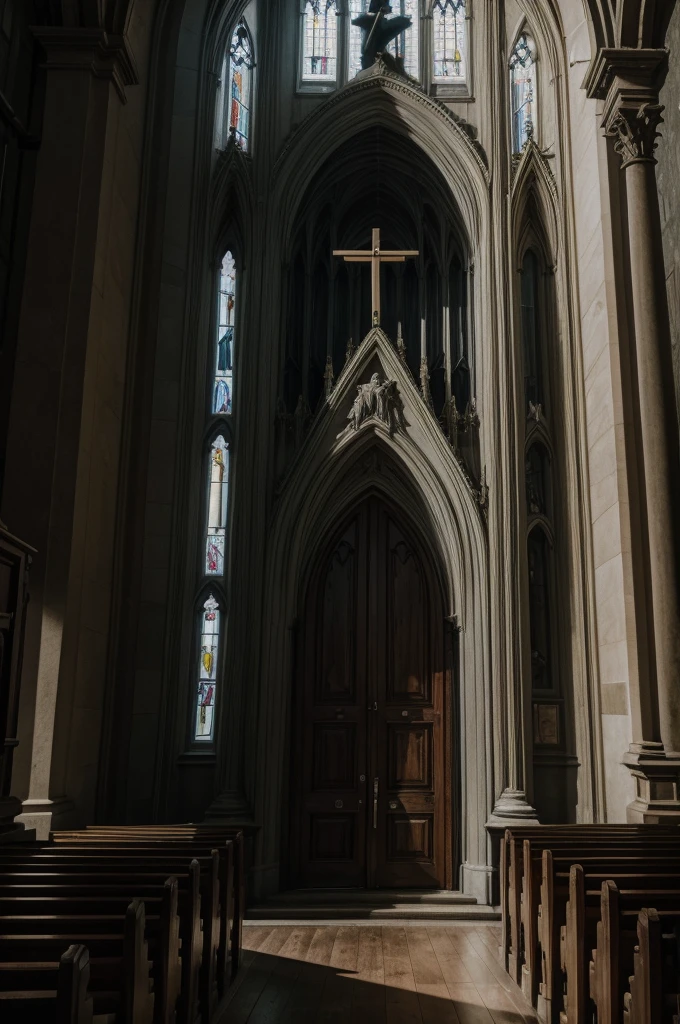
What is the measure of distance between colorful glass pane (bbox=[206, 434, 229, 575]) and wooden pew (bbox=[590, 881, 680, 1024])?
17.7ft

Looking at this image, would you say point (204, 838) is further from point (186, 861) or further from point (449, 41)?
point (449, 41)

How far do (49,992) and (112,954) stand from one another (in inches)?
22.6

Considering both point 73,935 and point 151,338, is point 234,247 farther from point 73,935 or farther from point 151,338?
point 73,935

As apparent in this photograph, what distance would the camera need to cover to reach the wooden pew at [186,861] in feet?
13.2

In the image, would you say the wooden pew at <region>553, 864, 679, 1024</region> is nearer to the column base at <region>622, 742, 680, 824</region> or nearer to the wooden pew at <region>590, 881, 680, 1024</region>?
the wooden pew at <region>590, 881, 680, 1024</region>

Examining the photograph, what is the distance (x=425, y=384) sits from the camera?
28.7 ft

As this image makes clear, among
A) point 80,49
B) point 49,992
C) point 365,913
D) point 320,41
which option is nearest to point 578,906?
point 49,992

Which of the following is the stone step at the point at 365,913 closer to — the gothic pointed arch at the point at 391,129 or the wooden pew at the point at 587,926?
the wooden pew at the point at 587,926

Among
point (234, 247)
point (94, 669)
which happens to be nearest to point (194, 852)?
point (94, 669)

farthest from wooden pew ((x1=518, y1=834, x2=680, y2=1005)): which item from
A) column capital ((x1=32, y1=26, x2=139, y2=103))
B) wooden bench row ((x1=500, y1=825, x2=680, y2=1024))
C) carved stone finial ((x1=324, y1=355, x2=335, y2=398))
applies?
column capital ((x1=32, y1=26, x2=139, y2=103))

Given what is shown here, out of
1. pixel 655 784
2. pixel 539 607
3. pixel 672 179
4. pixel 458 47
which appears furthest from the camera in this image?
pixel 458 47

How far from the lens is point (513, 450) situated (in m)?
8.27

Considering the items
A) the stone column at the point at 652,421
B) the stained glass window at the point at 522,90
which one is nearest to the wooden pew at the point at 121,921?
the stone column at the point at 652,421

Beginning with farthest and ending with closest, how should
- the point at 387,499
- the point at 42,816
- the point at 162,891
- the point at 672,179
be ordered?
the point at 387,499
the point at 672,179
the point at 42,816
the point at 162,891
